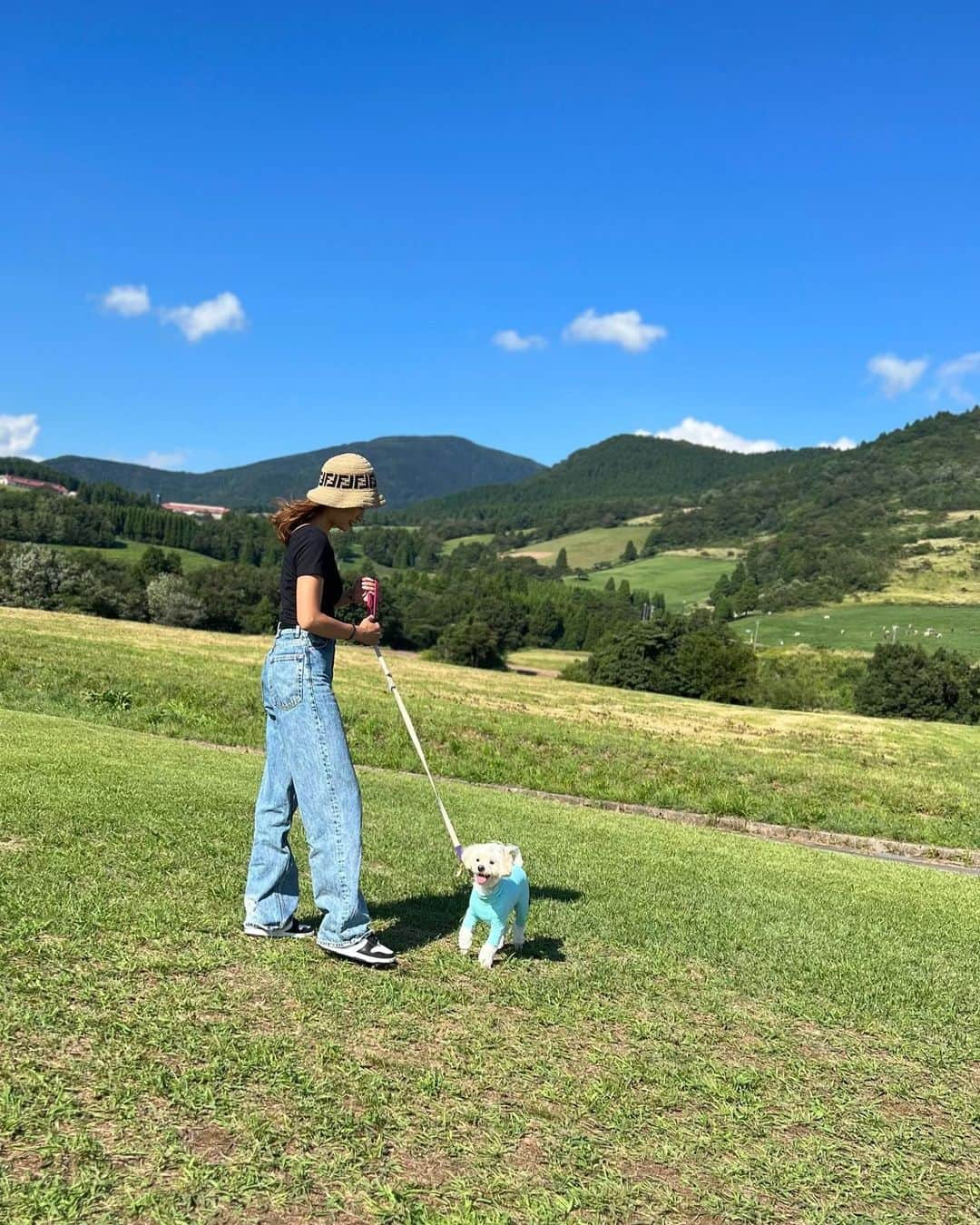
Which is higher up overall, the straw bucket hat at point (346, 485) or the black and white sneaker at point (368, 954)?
the straw bucket hat at point (346, 485)

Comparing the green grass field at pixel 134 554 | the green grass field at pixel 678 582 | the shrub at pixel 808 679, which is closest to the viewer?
the shrub at pixel 808 679

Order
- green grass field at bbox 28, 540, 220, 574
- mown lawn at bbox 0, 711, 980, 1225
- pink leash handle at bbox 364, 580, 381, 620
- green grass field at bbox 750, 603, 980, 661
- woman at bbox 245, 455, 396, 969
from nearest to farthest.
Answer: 1. mown lawn at bbox 0, 711, 980, 1225
2. woman at bbox 245, 455, 396, 969
3. pink leash handle at bbox 364, 580, 381, 620
4. green grass field at bbox 28, 540, 220, 574
5. green grass field at bbox 750, 603, 980, 661

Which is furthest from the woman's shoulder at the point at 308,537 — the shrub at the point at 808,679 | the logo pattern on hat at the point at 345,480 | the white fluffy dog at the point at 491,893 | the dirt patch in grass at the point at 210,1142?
the shrub at the point at 808,679

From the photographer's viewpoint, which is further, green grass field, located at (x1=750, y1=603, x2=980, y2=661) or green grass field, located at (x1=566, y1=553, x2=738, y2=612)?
green grass field, located at (x1=566, y1=553, x2=738, y2=612)

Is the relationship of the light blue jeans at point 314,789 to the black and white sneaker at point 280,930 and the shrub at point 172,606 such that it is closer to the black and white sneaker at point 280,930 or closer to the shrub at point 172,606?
the black and white sneaker at point 280,930

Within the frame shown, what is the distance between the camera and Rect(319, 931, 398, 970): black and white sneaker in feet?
17.3

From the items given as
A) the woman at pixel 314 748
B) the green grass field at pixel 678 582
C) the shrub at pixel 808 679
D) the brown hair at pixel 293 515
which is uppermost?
the green grass field at pixel 678 582

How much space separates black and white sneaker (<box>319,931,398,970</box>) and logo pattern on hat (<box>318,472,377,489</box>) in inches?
106

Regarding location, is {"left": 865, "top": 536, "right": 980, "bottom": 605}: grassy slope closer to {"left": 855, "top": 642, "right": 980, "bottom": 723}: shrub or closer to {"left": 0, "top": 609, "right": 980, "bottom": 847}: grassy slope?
{"left": 855, "top": 642, "right": 980, "bottom": 723}: shrub

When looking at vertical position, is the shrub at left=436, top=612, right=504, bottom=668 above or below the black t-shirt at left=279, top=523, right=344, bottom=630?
below

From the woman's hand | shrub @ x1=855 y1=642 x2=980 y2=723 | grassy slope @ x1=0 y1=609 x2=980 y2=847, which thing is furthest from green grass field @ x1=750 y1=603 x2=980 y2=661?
the woman's hand

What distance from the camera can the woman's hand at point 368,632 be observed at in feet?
18.4

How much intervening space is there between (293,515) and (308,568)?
0.45m

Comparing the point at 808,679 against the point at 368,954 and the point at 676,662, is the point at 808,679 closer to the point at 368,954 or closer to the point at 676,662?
the point at 676,662
